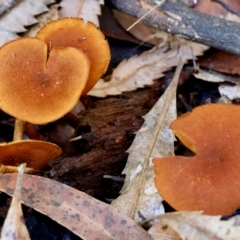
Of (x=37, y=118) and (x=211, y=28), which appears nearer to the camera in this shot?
(x=37, y=118)

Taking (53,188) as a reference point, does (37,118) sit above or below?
above

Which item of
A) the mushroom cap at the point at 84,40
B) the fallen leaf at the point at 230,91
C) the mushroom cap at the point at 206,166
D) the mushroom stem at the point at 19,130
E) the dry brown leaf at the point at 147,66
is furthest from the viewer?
the dry brown leaf at the point at 147,66

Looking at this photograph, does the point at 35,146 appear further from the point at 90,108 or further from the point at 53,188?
the point at 90,108

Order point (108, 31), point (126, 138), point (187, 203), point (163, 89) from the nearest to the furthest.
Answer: point (187, 203)
point (126, 138)
point (163, 89)
point (108, 31)

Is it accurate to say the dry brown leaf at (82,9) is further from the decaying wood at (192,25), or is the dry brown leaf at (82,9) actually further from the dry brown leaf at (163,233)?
the dry brown leaf at (163,233)

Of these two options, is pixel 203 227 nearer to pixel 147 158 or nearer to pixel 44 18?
pixel 147 158

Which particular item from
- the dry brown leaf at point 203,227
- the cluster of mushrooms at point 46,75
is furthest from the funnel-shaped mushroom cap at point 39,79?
the dry brown leaf at point 203,227

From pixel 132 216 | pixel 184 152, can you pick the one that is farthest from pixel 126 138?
pixel 132 216
